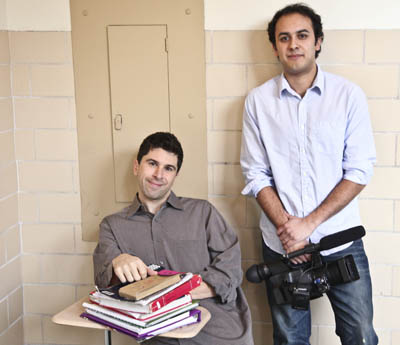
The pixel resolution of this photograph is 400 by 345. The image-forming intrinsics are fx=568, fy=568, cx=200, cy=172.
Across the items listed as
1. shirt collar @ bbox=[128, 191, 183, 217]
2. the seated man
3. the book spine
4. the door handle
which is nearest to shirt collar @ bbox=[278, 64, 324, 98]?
the seated man

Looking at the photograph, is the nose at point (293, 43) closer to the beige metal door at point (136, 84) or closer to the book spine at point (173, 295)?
the beige metal door at point (136, 84)

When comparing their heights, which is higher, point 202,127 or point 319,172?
point 202,127

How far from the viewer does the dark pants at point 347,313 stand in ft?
7.93

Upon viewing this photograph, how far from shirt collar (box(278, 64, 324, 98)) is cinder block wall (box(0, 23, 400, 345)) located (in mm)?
198

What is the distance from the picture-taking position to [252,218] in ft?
9.21

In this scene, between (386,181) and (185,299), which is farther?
(386,181)

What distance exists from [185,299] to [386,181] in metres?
1.26

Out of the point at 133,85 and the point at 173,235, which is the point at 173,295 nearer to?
the point at 173,235

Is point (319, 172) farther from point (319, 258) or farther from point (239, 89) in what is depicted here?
point (239, 89)

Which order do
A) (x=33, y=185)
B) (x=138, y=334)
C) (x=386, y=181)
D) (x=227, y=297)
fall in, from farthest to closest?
(x=33, y=185) → (x=386, y=181) → (x=227, y=297) → (x=138, y=334)

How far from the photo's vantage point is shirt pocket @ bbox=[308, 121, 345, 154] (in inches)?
93.8


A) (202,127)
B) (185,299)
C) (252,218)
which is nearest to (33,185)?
(202,127)

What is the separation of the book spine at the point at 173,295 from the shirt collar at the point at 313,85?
94 centimetres

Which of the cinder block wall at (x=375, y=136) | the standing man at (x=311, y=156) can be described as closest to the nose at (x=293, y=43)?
the standing man at (x=311, y=156)
